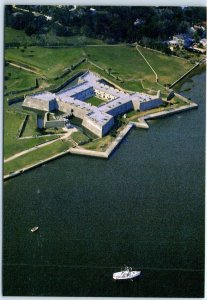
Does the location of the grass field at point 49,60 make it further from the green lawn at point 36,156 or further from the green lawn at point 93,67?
the green lawn at point 36,156

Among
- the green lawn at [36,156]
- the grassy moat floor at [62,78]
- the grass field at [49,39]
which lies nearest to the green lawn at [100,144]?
the grassy moat floor at [62,78]

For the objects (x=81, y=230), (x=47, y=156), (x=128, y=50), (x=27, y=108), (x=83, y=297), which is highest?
(x=128, y=50)

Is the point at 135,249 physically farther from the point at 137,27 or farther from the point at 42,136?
the point at 137,27

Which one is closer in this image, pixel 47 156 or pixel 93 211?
pixel 93 211

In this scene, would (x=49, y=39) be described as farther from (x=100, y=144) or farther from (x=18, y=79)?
(x=100, y=144)

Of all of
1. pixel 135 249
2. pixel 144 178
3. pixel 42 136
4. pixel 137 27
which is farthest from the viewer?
pixel 137 27

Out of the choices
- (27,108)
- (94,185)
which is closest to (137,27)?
(27,108)

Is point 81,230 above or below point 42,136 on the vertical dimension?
below
